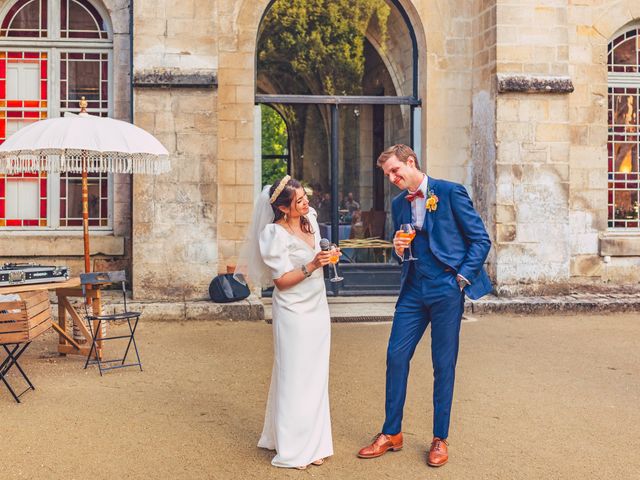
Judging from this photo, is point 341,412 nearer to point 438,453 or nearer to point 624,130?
point 438,453

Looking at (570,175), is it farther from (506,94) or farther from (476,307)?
(476,307)

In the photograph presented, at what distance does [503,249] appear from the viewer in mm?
10906

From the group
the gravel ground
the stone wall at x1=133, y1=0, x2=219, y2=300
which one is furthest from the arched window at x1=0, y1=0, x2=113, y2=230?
the gravel ground

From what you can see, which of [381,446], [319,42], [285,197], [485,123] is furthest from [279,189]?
[319,42]

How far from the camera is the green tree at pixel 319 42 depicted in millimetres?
12414

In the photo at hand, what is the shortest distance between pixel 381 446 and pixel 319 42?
9957 mm

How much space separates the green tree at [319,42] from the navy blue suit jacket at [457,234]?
25.6ft

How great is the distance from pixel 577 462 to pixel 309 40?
10.1m

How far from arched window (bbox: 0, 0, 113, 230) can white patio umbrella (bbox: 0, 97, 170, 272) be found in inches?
119

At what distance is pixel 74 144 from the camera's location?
7258 millimetres

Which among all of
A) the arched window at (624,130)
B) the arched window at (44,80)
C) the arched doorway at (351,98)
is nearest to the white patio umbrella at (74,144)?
the arched window at (44,80)

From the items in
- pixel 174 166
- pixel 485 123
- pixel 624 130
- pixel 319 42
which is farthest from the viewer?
pixel 319 42

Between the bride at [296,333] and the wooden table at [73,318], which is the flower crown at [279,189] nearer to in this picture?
the bride at [296,333]

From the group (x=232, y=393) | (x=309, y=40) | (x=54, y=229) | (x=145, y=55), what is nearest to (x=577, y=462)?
(x=232, y=393)
